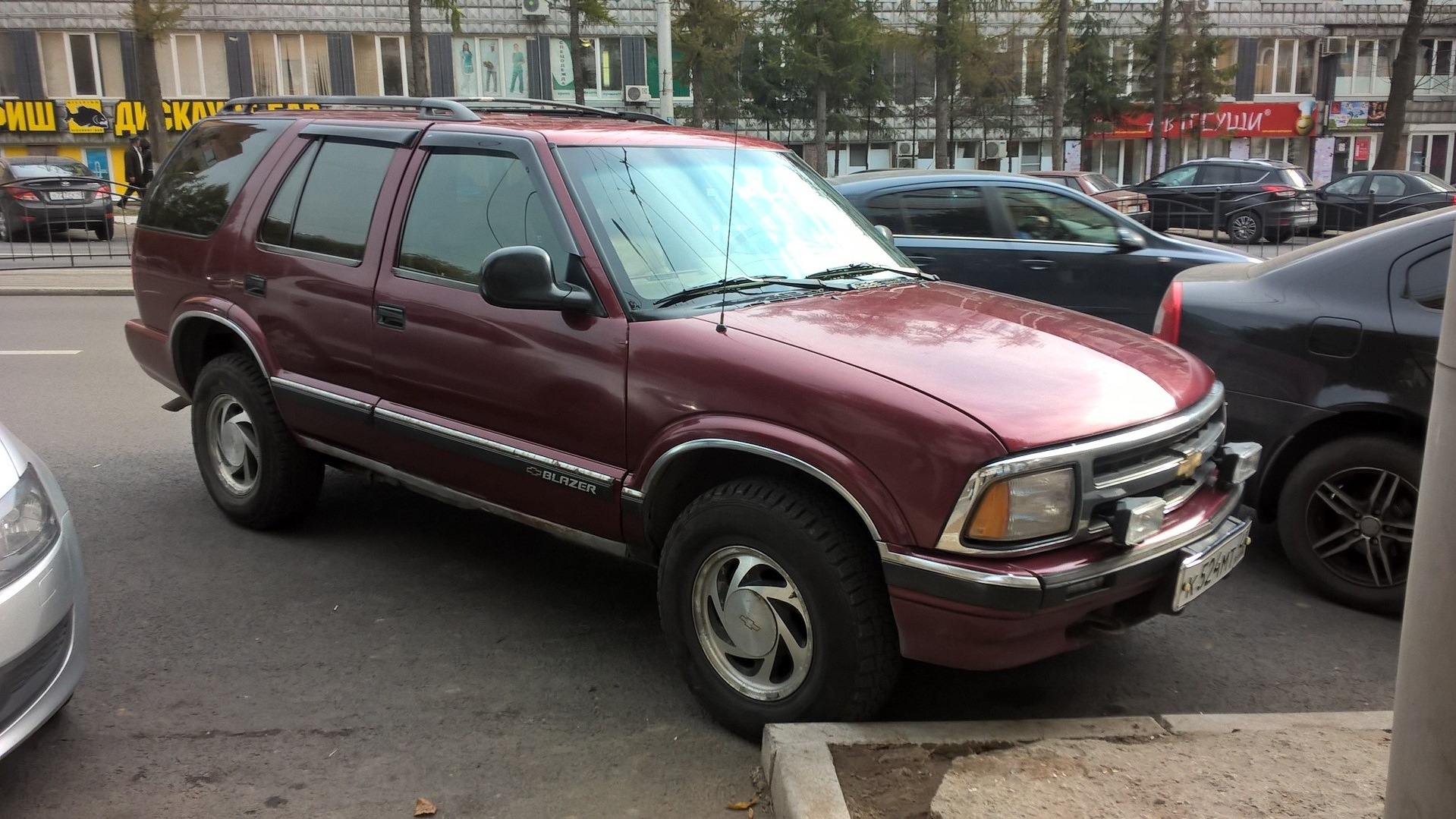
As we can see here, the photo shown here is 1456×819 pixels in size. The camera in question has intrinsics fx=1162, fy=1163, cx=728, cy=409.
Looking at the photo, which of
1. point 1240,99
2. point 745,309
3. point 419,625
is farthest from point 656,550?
point 1240,99

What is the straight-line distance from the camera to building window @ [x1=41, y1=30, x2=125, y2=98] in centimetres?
4153

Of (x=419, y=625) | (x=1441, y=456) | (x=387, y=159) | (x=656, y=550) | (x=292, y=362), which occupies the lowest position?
(x=419, y=625)

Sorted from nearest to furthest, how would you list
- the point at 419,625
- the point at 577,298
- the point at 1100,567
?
the point at 1100,567 < the point at 577,298 < the point at 419,625

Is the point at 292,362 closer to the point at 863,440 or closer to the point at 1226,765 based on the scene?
the point at 863,440

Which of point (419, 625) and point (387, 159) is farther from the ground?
point (387, 159)

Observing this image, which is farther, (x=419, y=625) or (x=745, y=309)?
(x=419, y=625)

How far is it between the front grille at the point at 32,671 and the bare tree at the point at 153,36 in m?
22.9

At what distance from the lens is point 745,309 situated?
12.6 feet

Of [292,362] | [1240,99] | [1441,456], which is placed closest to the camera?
[1441,456]

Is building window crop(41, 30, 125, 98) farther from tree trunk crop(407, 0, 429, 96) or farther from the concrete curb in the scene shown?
the concrete curb

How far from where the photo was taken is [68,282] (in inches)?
621

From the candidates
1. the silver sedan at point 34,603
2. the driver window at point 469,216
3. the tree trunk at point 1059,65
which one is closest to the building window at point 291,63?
the tree trunk at point 1059,65

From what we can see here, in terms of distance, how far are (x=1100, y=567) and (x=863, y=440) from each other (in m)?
0.73

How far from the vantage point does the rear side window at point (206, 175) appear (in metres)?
5.39
